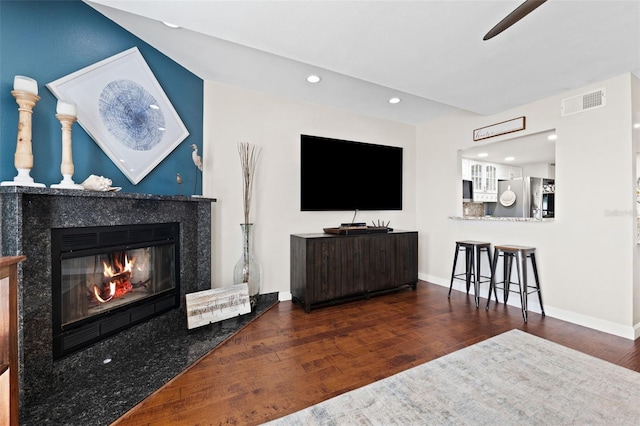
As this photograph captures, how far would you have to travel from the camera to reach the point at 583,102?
111 inches

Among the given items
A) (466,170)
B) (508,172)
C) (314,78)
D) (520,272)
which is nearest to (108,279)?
(314,78)

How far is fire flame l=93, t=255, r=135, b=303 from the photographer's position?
6.89 ft

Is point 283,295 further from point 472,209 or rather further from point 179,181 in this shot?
point 472,209

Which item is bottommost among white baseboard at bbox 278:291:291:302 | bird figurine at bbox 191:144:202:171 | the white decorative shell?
white baseboard at bbox 278:291:291:302

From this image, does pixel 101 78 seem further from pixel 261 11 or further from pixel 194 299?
pixel 194 299

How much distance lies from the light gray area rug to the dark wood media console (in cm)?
142

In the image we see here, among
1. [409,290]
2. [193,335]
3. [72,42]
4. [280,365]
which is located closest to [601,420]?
[280,365]

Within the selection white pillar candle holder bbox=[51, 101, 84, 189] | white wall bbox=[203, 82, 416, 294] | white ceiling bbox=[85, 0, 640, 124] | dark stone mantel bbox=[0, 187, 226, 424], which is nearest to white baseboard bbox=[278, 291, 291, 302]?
white wall bbox=[203, 82, 416, 294]

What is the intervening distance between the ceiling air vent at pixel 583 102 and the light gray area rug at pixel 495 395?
234cm

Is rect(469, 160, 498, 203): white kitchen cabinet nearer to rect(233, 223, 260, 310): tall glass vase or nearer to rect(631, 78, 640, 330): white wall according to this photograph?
rect(631, 78, 640, 330): white wall

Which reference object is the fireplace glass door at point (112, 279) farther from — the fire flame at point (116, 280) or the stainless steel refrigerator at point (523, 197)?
the stainless steel refrigerator at point (523, 197)

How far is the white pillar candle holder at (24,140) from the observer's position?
5.03 ft

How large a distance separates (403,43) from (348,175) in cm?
200

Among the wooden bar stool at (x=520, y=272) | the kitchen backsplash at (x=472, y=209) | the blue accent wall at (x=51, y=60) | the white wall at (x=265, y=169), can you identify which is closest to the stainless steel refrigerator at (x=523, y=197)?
the kitchen backsplash at (x=472, y=209)
